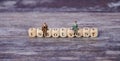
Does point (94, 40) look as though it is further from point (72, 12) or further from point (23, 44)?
point (72, 12)

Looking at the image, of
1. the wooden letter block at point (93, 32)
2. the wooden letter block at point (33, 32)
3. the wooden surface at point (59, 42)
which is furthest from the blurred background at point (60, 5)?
the wooden letter block at point (33, 32)

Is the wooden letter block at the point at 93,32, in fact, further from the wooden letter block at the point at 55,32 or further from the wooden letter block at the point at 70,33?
the wooden letter block at the point at 55,32

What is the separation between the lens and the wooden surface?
24.0 metres

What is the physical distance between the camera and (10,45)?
26.0 metres

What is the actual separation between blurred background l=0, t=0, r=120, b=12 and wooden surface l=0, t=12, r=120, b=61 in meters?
2.14

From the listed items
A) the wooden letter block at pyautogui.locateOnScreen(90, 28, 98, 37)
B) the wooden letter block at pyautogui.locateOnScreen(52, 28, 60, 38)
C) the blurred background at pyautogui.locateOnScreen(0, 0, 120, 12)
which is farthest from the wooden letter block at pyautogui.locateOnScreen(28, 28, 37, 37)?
the blurred background at pyautogui.locateOnScreen(0, 0, 120, 12)

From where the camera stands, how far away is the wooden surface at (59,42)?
24.0m

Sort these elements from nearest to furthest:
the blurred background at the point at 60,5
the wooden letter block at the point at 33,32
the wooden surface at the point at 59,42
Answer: the wooden surface at the point at 59,42, the wooden letter block at the point at 33,32, the blurred background at the point at 60,5

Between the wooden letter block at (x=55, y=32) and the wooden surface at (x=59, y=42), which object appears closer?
the wooden surface at (x=59, y=42)

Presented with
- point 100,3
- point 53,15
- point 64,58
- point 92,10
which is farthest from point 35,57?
point 100,3

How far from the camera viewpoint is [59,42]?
86.7ft

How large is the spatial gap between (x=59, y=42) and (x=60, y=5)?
Answer: 1138 cm

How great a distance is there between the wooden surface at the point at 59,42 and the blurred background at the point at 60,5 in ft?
7.03

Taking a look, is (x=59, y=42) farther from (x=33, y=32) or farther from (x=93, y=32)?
(x=93, y=32)
